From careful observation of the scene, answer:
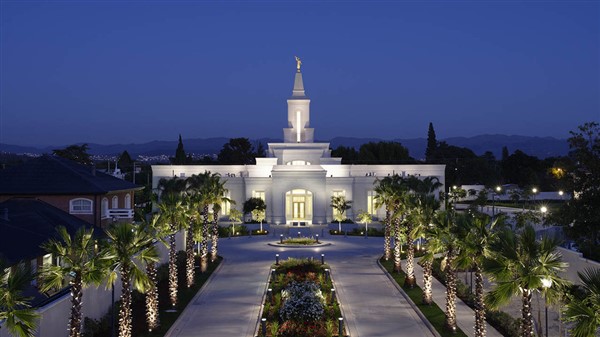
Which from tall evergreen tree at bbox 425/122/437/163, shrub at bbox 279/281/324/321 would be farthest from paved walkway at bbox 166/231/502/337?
tall evergreen tree at bbox 425/122/437/163

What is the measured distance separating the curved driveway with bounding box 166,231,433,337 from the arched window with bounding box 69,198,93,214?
28.2 ft

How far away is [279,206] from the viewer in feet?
226

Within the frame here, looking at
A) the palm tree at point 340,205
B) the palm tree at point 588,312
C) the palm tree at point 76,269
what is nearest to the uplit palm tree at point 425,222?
the palm tree at point 588,312

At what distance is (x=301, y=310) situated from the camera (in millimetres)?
25953

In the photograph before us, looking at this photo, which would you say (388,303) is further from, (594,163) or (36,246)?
(36,246)

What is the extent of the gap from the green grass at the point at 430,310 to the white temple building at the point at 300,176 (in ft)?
100

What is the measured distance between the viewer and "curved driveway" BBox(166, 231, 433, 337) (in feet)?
85.7

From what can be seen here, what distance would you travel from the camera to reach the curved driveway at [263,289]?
2612cm

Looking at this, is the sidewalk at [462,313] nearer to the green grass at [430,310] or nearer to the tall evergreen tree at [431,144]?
the green grass at [430,310]

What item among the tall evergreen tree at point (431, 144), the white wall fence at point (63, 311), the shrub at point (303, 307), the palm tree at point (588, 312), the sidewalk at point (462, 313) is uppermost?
the tall evergreen tree at point (431, 144)

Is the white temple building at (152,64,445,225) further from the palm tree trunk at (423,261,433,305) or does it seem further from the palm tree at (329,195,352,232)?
the palm tree trunk at (423,261,433,305)

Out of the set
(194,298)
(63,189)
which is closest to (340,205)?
(63,189)

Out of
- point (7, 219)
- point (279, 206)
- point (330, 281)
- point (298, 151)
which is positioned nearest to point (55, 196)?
point (7, 219)

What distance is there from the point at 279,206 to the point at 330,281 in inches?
1334
